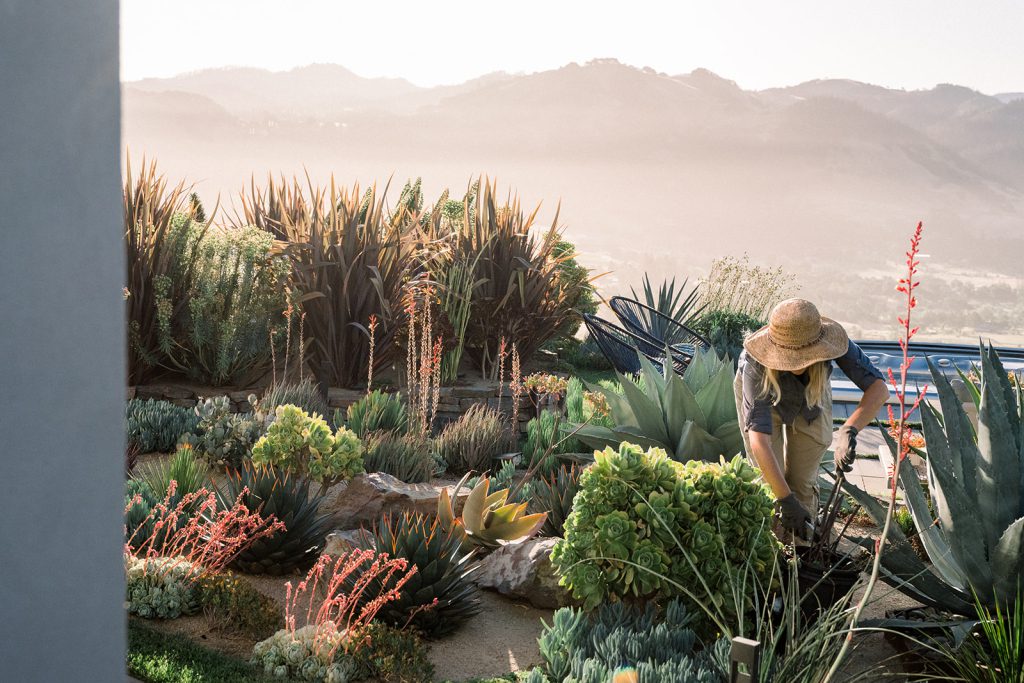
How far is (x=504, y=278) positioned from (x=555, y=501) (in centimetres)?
484

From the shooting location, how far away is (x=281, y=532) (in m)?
4.34

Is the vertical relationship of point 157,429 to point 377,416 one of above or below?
below

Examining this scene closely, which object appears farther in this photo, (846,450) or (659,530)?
(659,530)

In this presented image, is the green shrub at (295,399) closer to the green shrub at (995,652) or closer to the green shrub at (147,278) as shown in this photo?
the green shrub at (147,278)

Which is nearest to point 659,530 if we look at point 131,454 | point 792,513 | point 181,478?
point 792,513

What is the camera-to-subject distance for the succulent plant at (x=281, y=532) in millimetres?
4309

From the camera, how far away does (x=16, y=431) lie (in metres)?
1.36

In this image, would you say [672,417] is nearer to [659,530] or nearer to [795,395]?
[795,395]

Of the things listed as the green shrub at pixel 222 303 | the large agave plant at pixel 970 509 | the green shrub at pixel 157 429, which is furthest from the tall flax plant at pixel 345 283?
the large agave plant at pixel 970 509

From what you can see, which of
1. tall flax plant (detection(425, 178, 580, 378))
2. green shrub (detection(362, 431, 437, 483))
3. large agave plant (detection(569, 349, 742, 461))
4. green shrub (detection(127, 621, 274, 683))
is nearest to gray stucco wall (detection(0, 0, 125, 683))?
green shrub (detection(127, 621, 274, 683))

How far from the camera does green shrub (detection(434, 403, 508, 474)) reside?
242 inches

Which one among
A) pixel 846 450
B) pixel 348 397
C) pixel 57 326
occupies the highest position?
pixel 57 326

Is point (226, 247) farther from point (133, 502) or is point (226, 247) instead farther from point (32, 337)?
point (32, 337)

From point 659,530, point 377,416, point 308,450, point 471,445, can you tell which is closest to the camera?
point 659,530
